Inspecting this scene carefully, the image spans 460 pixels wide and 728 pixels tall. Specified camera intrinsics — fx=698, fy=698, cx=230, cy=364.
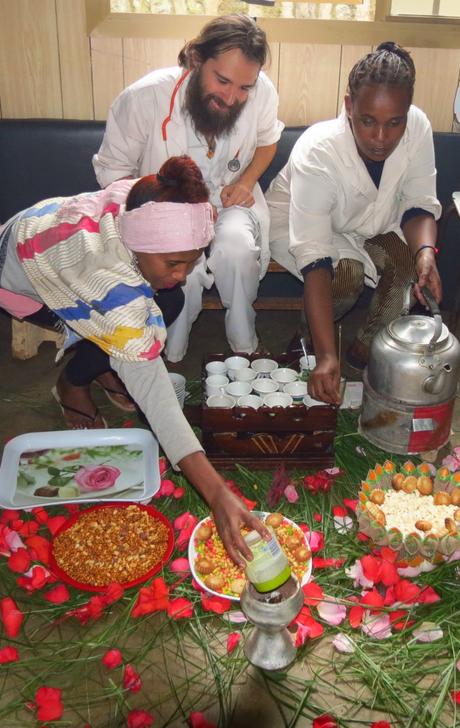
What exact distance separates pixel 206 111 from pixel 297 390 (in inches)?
40.5

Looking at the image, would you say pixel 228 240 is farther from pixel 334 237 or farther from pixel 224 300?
pixel 334 237

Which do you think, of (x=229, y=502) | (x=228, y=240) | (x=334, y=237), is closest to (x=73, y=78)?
(x=228, y=240)

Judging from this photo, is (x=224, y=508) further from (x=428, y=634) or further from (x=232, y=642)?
(x=428, y=634)

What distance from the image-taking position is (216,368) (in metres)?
2.27

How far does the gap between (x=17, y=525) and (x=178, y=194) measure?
0.98 meters

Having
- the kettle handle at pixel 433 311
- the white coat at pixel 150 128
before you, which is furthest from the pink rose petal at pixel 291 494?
the white coat at pixel 150 128

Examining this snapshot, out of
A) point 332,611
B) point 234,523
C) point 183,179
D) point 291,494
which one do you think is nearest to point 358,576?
point 332,611

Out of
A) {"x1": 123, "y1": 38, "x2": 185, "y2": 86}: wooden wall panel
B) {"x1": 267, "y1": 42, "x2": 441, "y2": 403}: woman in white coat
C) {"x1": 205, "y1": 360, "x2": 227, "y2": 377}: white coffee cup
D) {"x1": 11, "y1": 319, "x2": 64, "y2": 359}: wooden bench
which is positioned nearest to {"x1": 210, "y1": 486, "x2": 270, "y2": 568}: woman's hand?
{"x1": 267, "y1": 42, "x2": 441, "y2": 403}: woman in white coat

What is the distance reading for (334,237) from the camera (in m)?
2.56

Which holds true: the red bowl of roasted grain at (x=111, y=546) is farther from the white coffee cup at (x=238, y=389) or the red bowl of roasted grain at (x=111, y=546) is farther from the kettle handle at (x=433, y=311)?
the kettle handle at (x=433, y=311)

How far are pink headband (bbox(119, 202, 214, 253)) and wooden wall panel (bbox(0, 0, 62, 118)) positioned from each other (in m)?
1.58

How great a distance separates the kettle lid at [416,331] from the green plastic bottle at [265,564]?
97 centimetres

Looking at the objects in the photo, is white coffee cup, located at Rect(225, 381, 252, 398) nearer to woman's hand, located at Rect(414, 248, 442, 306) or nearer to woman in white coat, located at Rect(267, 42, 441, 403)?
woman in white coat, located at Rect(267, 42, 441, 403)

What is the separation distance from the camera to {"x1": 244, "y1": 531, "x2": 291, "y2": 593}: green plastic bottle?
1294 millimetres
